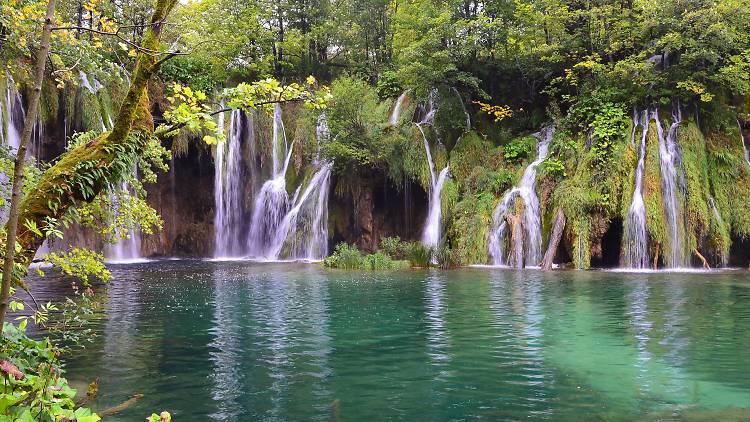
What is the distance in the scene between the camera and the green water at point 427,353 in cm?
575

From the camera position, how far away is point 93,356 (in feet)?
25.0

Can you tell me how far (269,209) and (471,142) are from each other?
974 centimetres

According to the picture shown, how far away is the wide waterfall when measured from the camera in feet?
90.6

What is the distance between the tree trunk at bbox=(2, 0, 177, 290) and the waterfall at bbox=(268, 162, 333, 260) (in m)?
20.3

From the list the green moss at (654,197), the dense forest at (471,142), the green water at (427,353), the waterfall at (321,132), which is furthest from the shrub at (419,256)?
the green moss at (654,197)

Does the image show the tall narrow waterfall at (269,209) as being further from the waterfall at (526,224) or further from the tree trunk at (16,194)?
the tree trunk at (16,194)

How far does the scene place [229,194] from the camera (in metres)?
27.6

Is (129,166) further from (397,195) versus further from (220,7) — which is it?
(220,7)

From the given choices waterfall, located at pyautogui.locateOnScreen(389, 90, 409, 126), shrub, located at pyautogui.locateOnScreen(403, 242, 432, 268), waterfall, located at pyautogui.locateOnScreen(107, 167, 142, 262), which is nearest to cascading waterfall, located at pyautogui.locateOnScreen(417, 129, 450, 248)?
shrub, located at pyautogui.locateOnScreen(403, 242, 432, 268)

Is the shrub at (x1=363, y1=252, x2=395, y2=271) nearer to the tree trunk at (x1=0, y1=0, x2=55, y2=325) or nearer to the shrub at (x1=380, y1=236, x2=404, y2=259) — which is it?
the shrub at (x1=380, y1=236, x2=404, y2=259)

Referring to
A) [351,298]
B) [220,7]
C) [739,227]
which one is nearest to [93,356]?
[351,298]

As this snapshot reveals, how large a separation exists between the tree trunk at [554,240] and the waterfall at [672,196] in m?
3.39

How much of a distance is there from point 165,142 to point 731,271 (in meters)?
23.8

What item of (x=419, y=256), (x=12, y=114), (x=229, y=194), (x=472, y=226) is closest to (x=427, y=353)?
(x=419, y=256)
